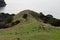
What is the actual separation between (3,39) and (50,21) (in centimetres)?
1205

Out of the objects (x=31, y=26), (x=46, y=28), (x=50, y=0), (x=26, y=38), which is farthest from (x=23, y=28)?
(x=50, y=0)

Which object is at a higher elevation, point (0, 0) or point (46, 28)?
point (0, 0)

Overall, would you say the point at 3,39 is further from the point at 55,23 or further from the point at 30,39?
the point at 55,23

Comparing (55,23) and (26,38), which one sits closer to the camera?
(26,38)

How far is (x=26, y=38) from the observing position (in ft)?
43.1

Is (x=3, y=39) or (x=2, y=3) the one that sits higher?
(x=2, y=3)

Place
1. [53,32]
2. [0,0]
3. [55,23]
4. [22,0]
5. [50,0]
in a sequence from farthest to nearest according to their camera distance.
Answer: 1. [22,0]
2. [50,0]
3. [0,0]
4. [55,23]
5. [53,32]

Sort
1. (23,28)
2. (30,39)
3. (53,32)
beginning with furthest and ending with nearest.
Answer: (23,28)
(53,32)
(30,39)

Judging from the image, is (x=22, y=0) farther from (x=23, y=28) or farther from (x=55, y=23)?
(x=23, y=28)

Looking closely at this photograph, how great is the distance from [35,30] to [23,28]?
1322 mm

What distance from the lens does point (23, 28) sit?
1675 centimetres

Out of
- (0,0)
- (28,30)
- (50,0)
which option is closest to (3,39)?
(28,30)

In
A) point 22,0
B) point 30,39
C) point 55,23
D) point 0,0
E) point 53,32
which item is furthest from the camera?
point 22,0

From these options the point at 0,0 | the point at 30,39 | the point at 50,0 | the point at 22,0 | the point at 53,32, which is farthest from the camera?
the point at 22,0
